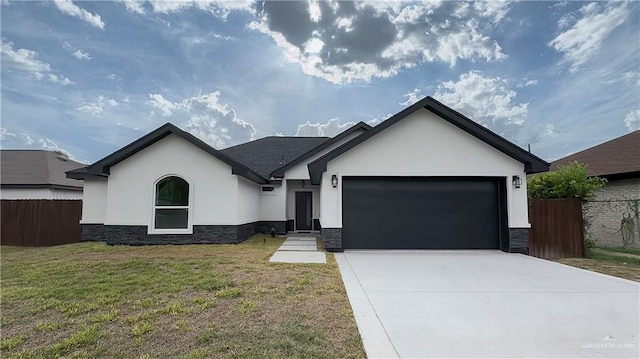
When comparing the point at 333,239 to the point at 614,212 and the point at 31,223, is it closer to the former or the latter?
the point at 614,212

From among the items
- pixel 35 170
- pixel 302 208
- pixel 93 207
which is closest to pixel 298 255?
pixel 302 208

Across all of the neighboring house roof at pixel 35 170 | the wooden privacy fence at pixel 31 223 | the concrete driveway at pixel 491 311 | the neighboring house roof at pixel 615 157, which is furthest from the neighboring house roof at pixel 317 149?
the neighboring house roof at pixel 35 170

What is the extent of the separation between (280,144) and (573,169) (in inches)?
586

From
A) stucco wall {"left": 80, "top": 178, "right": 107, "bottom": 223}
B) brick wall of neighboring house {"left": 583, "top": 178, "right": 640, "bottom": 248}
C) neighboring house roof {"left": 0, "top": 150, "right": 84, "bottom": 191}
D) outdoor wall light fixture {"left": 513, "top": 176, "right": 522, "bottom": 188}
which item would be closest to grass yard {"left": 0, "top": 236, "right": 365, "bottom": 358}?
stucco wall {"left": 80, "top": 178, "right": 107, "bottom": 223}

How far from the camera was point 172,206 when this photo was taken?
11.2m

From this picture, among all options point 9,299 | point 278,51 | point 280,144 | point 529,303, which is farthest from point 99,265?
point 280,144

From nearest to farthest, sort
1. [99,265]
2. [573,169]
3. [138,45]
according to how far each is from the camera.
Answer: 1. [99,265]
2. [573,169]
3. [138,45]

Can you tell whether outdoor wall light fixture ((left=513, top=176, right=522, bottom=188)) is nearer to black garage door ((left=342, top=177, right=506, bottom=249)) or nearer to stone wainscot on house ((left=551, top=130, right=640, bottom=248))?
black garage door ((left=342, top=177, right=506, bottom=249))

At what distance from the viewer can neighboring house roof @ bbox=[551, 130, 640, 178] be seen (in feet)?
40.3

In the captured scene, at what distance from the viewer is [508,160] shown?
9.82 metres

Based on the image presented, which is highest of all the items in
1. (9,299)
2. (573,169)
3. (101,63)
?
(101,63)

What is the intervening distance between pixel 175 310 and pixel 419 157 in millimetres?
8036

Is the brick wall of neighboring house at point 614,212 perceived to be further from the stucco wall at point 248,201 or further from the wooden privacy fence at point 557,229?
the stucco wall at point 248,201

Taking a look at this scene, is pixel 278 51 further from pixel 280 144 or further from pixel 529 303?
pixel 529 303
